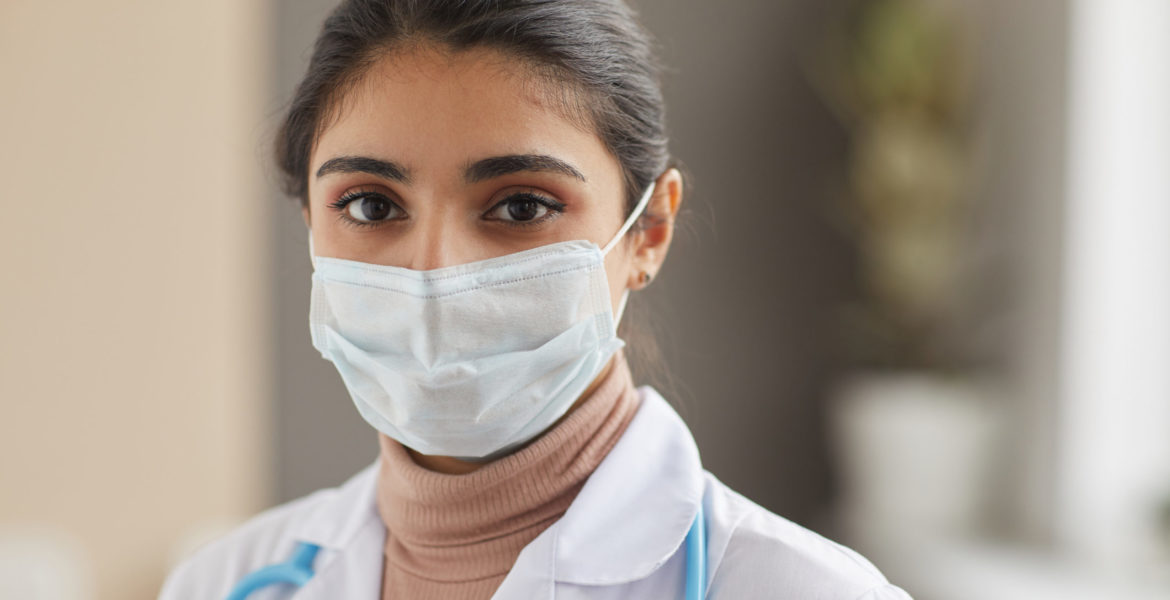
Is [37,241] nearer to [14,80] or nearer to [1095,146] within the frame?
[14,80]

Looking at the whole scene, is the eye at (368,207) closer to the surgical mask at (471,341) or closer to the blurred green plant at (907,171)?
the surgical mask at (471,341)

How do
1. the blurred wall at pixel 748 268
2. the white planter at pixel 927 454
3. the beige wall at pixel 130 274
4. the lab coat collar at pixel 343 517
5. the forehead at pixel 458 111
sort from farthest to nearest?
the blurred wall at pixel 748 268, the white planter at pixel 927 454, the beige wall at pixel 130 274, the lab coat collar at pixel 343 517, the forehead at pixel 458 111

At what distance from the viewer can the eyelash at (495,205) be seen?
102 cm

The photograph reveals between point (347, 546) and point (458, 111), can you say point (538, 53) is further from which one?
point (347, 546)

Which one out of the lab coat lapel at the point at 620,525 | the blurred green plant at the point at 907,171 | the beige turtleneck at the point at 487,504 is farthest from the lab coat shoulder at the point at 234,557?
the blurred green plant at the point at 907,171

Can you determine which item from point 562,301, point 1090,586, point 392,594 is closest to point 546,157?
point 562,301

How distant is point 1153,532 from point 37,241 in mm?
2971

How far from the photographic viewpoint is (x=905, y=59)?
293 cm

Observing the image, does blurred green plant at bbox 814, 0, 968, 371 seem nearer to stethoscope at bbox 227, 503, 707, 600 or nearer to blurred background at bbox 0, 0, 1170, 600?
blurred background at bbox 0, 0, 1170, 600

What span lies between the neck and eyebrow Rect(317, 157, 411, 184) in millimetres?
310

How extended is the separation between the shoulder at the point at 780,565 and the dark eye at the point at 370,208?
A: 18.4 inches

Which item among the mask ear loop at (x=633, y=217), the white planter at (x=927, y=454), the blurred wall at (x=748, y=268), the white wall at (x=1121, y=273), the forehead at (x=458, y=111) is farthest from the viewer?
the blurred wall at (x=748, y=268)

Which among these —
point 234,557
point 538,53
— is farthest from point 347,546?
point 538,53

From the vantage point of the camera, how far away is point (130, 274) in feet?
9.40
